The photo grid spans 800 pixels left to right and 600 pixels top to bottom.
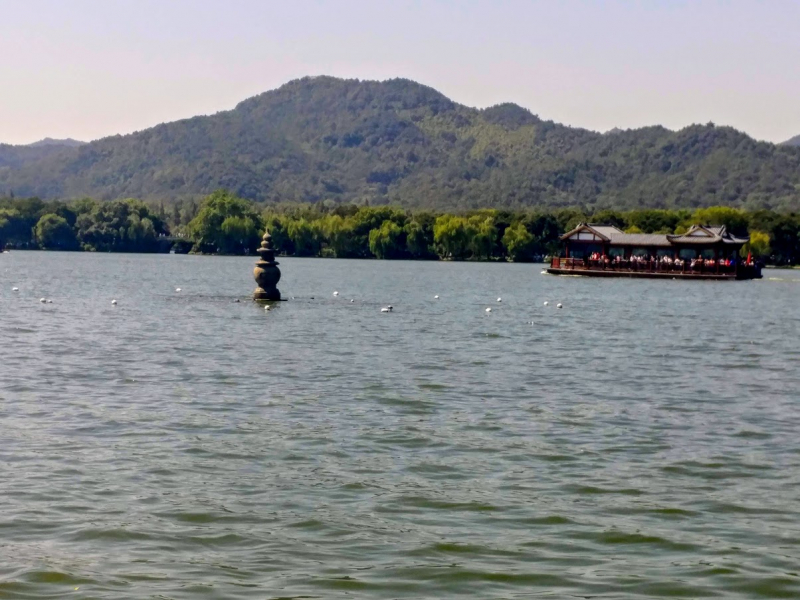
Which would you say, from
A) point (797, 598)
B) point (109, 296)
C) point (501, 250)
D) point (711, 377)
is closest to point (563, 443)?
→ point (797, 598)

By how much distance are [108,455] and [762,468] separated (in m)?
8.25

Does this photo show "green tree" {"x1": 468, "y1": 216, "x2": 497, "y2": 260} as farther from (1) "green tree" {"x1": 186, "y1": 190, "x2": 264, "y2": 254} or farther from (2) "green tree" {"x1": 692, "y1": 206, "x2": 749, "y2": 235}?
(1) "green tree" {"x1": 186, "y1": 190, "x2": 264, "y2": 254}

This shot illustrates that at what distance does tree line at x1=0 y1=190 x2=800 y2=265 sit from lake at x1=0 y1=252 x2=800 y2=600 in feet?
397

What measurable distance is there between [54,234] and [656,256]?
105461mm

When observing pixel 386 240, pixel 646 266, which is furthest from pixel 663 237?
pixel 386 240

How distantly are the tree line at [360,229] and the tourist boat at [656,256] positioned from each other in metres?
31.4

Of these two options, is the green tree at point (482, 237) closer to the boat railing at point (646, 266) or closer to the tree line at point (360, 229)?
the tree line at point (360, 229)

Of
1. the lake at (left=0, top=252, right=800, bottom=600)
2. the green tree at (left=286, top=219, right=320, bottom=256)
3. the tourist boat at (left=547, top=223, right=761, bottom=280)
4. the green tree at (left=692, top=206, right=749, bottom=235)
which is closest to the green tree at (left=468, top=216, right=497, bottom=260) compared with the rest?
the green tree at (left=286, top=219, right=320, bottom=256)

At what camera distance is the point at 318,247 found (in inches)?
6806

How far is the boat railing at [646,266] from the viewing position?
Answer: 105062mm

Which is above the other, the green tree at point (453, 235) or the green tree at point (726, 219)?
the green tree at point (726, 219)

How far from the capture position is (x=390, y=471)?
48.3 ft

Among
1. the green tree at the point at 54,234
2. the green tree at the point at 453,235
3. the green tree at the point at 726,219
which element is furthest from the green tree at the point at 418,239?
the green tree at the point at 54,234

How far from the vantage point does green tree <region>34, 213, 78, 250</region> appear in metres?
183
